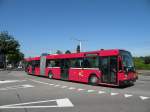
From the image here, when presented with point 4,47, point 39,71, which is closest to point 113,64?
point 39,71

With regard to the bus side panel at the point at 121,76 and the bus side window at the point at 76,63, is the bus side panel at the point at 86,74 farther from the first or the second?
the bus side panel at the point at 121,76

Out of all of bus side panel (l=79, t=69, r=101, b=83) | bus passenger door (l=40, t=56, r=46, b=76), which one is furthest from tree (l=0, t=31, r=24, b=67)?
bus side panel (l=79, t=69, r=101, b=83)

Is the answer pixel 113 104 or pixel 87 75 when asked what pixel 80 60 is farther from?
pixel 113 104

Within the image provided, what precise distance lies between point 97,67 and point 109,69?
1.56 m

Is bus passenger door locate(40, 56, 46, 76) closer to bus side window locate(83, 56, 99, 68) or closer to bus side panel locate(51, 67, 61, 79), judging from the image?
bus side panel locate(51, 67, 61, 79)

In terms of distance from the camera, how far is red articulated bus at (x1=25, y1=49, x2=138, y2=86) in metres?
19.9

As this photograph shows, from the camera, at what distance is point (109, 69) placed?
2038 cm

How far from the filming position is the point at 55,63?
29.2 meters

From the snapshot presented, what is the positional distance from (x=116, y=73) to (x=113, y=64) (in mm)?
718

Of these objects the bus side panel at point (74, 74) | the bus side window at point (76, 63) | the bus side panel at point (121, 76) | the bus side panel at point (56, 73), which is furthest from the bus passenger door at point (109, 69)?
the bus side panel at point (56, 73)

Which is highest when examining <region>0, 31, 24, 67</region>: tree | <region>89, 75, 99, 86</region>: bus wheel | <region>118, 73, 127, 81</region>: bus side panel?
<region>0, 31, 24, 67</region>: tree

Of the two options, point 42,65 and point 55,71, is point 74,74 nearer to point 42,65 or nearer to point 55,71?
point 55,71

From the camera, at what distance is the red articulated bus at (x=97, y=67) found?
19859mm

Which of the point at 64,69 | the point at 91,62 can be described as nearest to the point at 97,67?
the point at 91,62
